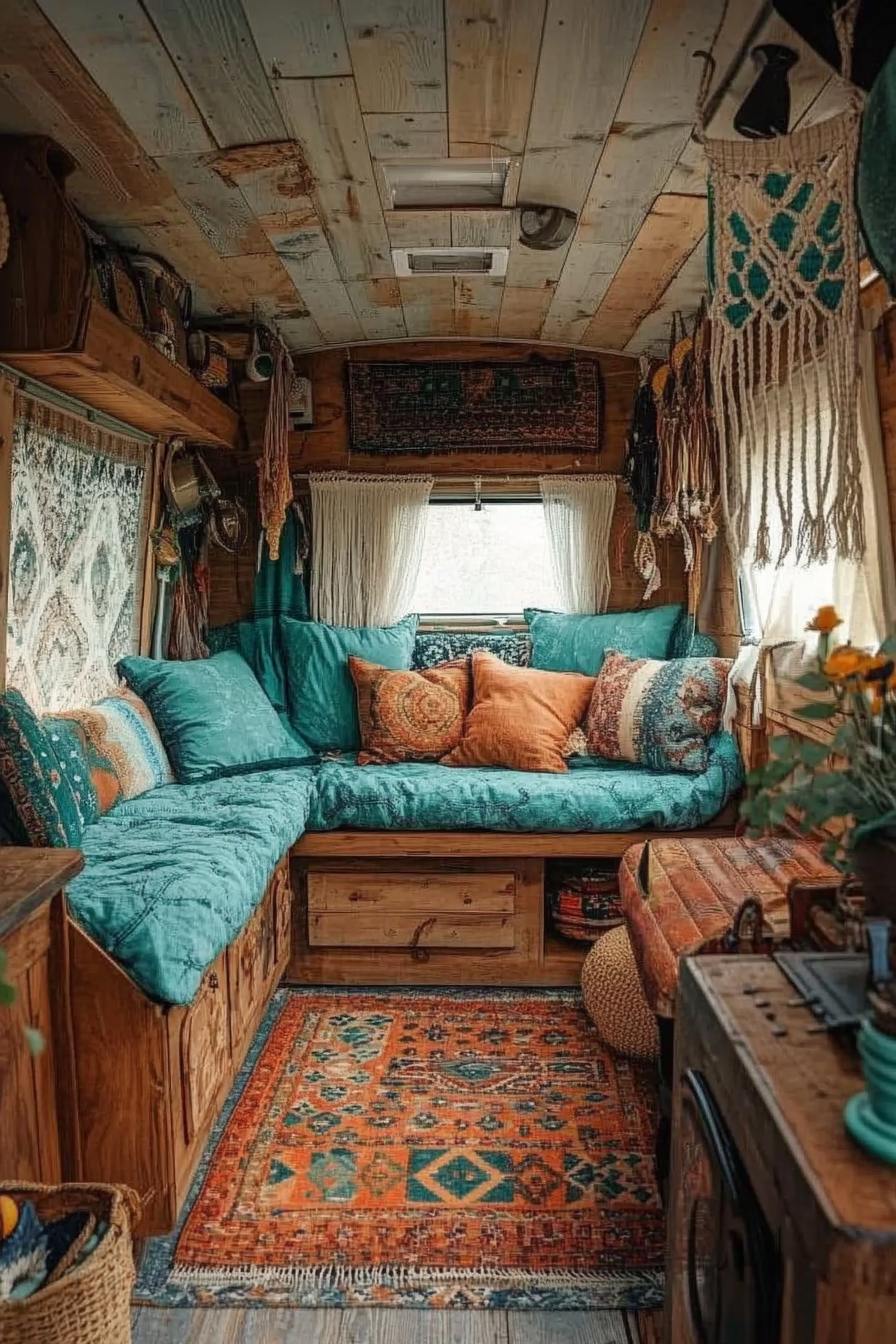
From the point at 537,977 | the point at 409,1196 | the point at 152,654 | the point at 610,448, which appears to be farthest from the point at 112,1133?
the point at 610,448

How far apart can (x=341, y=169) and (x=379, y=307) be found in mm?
1233

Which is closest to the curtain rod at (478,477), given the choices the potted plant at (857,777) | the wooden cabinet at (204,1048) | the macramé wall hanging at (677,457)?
the macramé wall hanging at (677,457)

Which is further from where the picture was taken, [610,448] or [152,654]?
[610,448]

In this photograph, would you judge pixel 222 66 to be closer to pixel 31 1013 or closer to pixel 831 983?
pixel 31 1013

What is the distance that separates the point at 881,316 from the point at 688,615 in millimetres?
1920

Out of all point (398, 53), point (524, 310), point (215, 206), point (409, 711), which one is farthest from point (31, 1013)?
point (524, 310)

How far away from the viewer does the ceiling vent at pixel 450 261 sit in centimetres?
304

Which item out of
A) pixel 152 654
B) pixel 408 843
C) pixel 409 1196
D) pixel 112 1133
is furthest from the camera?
pixel 152 654

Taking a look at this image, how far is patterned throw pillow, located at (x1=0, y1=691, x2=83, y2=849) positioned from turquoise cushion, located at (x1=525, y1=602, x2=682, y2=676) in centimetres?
216

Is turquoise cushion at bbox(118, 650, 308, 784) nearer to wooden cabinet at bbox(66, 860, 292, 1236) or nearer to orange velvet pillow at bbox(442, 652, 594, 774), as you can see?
orange velvet pillow at bbox(442, 652, 594, 774)

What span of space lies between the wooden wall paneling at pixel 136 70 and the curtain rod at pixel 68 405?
2.24 feet

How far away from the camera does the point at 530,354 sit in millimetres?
4172

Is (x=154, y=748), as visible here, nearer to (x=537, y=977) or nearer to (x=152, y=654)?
(x=152, y=654)

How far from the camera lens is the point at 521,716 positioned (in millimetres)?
3678
